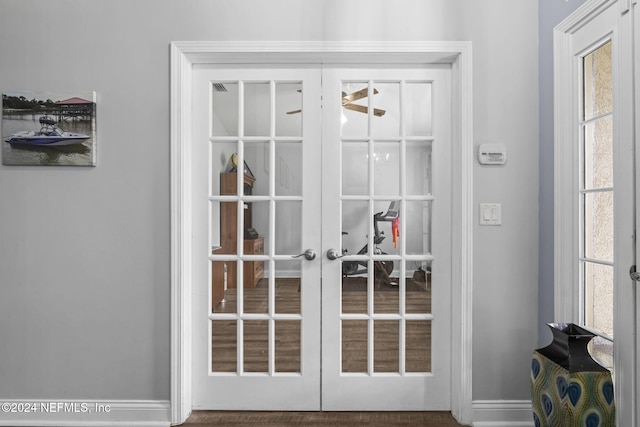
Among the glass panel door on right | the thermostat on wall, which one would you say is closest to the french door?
the glass panel door on right

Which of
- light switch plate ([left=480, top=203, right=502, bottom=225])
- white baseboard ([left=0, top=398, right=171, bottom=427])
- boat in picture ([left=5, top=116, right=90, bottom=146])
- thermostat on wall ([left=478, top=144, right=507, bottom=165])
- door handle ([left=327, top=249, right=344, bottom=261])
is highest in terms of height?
boat in picture ([left=5, top=116, right=90, bottom=146])

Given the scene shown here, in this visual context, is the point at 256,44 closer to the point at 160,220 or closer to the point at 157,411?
the point at 160,220

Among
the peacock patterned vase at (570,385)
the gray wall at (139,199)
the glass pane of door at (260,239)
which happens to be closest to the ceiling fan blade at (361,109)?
the glass pane of door at (260,239)

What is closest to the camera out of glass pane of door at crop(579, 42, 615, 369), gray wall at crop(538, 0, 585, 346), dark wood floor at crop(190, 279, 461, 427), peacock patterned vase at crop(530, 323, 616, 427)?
peacock patterned vase at crop(530, 323, 616, 427)

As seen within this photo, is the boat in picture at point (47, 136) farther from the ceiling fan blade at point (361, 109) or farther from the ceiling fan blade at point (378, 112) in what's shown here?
the ceiling fan blade at point (378, 112)

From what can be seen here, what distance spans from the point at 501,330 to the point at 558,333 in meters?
0.49

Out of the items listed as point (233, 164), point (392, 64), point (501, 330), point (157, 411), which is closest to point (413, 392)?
point (501, 330)

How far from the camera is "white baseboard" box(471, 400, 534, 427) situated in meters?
2.07

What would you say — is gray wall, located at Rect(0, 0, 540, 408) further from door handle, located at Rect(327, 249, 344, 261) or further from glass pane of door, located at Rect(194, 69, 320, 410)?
door handle, located at Rect(327, 249, 344, 261)

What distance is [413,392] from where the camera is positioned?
7.09 feet

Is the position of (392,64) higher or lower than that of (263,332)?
higher

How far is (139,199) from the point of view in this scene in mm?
2082

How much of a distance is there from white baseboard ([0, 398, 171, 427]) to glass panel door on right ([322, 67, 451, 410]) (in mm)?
913

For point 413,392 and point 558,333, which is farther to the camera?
point 413,392
